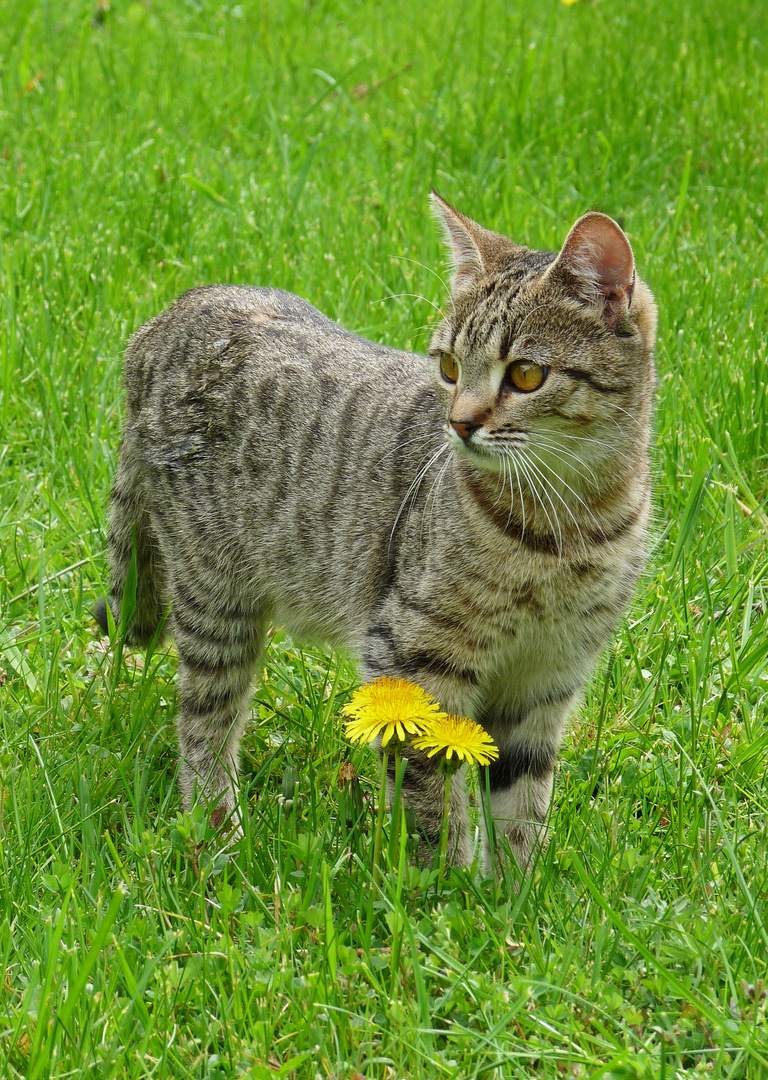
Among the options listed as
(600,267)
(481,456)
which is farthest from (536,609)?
(600,267)

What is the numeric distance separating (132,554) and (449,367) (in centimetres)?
125

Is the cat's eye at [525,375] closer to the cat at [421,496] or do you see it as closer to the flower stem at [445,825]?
the cat at [421,496]

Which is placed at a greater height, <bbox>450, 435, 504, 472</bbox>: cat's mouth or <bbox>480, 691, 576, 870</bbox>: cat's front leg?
<bbox>450, 435, 504, 472</bbox>: cat's mouth

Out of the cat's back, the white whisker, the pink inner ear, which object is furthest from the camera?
the cat's back

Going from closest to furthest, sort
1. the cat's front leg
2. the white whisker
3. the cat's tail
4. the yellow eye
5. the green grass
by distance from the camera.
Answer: the green grass, the yellow eye, the white whisker, the cat's front leg, the cat's tail

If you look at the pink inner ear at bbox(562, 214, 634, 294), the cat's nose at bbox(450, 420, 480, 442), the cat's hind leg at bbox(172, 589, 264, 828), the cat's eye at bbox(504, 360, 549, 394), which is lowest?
the cat's hind leg at bbox(172, 589, 264, 828)

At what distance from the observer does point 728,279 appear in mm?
4930

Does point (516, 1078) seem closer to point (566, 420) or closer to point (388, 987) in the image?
point (388, 987)

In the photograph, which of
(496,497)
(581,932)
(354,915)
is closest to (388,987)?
(354,915)

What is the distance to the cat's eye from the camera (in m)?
2.64

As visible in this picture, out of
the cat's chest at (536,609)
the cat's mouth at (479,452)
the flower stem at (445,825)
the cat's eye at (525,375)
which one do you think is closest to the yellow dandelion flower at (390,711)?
the flower stem at (445,825)

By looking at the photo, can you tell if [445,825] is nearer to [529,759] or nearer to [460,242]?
[529,759]

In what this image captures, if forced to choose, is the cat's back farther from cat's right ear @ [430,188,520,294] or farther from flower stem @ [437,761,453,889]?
flower stem @ [437,761,453,889]

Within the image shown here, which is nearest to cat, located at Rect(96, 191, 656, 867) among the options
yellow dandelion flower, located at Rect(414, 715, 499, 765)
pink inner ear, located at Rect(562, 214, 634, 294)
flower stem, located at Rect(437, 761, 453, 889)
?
pink inner ear, located at Rect(562, 214, 634, 294)
